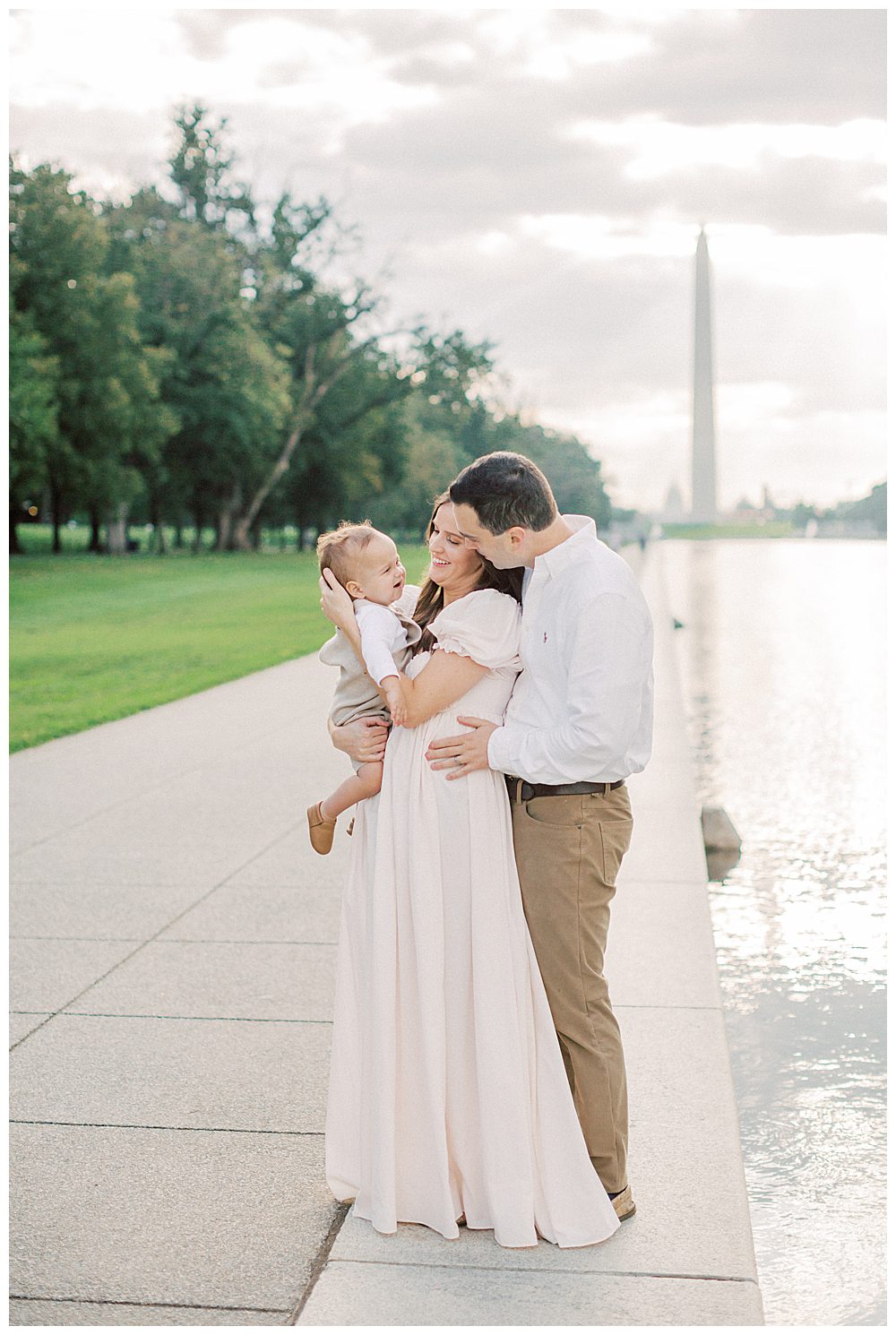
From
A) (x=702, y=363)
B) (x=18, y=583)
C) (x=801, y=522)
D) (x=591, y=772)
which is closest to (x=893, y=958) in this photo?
(x=591, y=772)

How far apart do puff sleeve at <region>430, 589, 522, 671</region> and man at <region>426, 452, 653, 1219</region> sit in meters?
0.06

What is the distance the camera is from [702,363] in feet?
288

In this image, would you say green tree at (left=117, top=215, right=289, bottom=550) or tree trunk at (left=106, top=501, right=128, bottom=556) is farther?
tree trunk at (left=106, top=501, right=128, bottom=556)

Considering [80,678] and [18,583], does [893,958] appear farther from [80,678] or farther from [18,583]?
[18,583]

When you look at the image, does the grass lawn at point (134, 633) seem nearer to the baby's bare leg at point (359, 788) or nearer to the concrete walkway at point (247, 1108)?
the concrete walkway at point (247, 1108)

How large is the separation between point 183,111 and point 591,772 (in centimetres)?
6870

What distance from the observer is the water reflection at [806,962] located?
4691 millimetres

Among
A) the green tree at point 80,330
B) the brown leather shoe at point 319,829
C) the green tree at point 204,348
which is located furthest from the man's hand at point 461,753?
the green tree at point 204,348

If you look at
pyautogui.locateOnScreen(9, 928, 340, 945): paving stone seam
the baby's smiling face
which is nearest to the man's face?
the baby's smiling face

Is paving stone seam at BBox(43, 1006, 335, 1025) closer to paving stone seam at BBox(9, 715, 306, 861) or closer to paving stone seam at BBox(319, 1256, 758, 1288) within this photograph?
paving stone seam at BBox(319, 1256, 758, 1288)

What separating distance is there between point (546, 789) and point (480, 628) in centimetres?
43

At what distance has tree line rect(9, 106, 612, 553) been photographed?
4569cm

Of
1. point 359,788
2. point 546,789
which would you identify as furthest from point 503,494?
point 359,788

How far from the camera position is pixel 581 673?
350 cm
